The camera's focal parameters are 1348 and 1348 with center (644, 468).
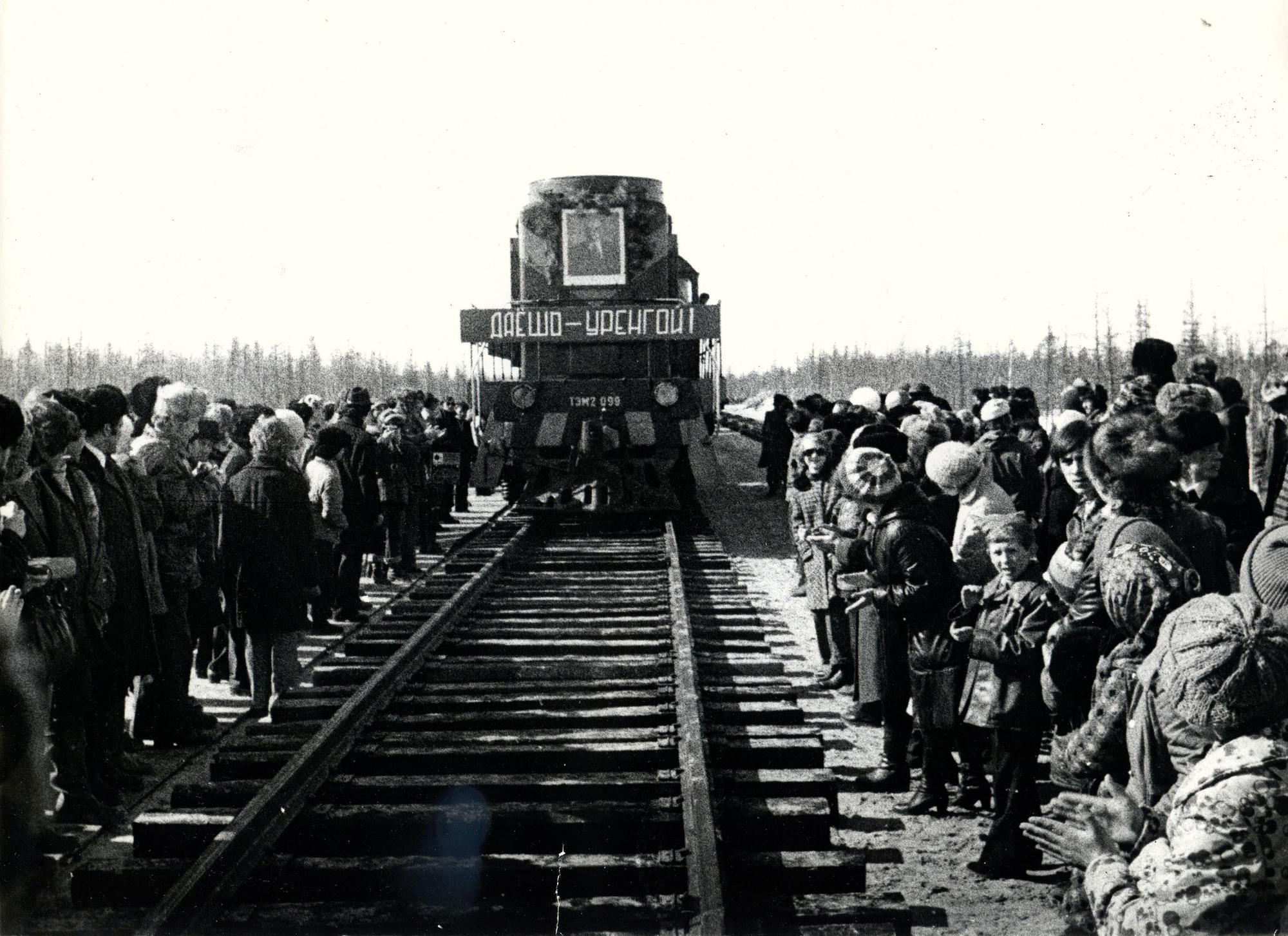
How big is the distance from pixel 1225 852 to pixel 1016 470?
7.54 metres

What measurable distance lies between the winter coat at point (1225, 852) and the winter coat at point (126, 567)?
4954mm

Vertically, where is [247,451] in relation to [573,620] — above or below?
above

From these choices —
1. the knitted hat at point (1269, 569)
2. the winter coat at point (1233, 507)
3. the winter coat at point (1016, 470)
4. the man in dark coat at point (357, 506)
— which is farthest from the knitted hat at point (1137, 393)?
the man in dark coat at point (357, 506)

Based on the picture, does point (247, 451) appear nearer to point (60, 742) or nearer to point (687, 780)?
point (60, 742)

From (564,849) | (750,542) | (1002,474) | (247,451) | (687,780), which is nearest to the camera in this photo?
(564,849)

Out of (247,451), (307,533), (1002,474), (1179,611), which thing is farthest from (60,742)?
(1002,474)

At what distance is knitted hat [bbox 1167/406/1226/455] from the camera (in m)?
5.67

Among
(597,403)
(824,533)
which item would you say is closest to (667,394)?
(597,403)

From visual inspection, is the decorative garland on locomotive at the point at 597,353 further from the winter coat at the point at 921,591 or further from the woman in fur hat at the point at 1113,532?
the woman in fur hat at the point at 1113,532

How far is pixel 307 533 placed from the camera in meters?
7.50

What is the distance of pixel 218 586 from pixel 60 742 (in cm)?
234

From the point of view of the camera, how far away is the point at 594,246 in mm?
16797

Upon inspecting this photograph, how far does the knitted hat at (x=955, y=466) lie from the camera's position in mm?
5738

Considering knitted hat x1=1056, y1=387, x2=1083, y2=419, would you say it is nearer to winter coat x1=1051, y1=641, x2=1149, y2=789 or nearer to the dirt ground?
the dirt ground
